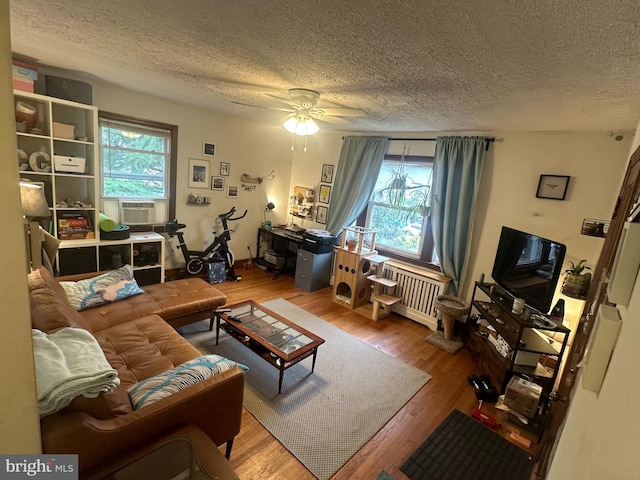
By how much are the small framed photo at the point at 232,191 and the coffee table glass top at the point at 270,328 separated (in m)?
2.19

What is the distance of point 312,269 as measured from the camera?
172 inches

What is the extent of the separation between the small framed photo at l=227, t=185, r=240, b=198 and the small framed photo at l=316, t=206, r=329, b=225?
1307 millimetres

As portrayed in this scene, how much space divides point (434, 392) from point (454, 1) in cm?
263

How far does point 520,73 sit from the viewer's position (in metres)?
1.60

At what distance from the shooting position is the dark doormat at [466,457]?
1.83 meters

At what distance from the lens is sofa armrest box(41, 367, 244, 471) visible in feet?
3.65

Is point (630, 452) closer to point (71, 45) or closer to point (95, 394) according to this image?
point (95, 394)

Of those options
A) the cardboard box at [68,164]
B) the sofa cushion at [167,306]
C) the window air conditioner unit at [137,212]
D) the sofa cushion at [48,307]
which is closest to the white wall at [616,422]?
the sofa cushion at [48,307]

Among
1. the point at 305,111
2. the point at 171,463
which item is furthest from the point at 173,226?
the point at 171,463

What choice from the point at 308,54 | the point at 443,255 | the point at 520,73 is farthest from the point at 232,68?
the point at 443,255

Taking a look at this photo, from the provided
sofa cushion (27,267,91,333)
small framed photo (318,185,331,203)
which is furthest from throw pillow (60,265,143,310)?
small framed photo (318,185,331,203)

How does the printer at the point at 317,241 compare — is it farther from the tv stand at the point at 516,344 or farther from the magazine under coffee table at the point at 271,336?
the tv stand at the point at 516,344

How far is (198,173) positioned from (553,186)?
13.7 ft

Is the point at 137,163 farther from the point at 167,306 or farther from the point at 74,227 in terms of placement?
the point at 167,306
